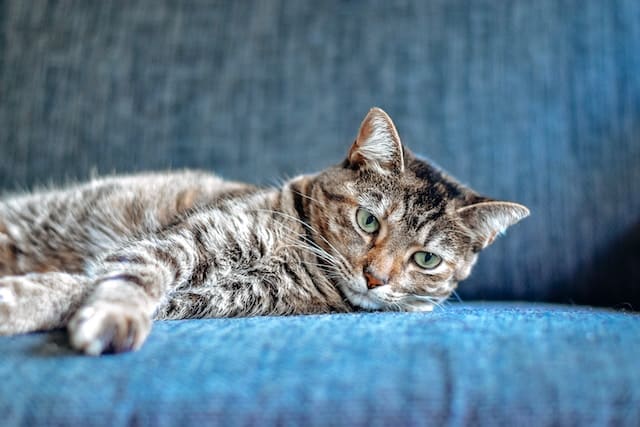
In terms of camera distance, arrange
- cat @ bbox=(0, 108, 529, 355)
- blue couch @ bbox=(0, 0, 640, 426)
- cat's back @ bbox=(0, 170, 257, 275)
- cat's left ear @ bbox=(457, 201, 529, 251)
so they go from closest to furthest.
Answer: cat @ bbox=(0, 108, 529, 355) < cat's left ear @ bbox=(457, 201, 529, 251) < cat's back @ bbox=(0, 170, 257, 275) < blue couch @ bbox=(0, 0, 640, 426)

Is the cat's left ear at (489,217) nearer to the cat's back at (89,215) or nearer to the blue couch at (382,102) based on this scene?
the blue couch at (382,102)

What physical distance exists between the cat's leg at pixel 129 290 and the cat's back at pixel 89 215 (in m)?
0.24

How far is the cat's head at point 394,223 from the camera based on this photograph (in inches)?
49.1

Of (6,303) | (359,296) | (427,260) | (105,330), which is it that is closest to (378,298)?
(359,296)

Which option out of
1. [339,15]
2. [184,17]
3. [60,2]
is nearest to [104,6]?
[60,2]

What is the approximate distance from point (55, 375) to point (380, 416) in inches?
18.4

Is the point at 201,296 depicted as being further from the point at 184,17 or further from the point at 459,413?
the point at 184,17

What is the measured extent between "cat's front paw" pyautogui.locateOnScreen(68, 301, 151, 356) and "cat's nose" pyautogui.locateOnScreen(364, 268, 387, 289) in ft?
1.67

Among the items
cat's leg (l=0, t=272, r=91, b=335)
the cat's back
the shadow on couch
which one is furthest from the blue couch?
cat's leg (l=0, t=272, r=91, b=335)

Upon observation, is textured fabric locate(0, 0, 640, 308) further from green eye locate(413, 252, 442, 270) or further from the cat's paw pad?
the cat's paw pad

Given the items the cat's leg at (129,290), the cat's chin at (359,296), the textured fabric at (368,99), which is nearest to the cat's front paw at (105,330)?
the cat's leg at (129,290)

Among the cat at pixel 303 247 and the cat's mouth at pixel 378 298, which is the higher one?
the cat at pixel 303 247

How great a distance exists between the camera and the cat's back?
149cm

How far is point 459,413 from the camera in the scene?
0.78m
